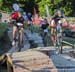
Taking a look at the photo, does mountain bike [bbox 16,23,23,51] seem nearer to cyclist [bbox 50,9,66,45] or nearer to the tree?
cyclist [bbox 50,9,66,45]

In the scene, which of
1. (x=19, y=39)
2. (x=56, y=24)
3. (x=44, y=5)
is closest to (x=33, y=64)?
(x=19, y=39)

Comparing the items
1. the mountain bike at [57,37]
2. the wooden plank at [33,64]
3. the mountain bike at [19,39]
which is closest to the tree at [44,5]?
the mountain bike at [57,37]

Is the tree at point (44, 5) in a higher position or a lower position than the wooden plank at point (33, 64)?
lower

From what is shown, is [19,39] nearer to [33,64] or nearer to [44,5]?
[33,64]

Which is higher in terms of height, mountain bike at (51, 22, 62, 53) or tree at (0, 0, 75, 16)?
mountain bike at (51, 22, 62, 53)

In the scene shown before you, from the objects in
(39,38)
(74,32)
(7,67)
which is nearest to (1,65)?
(7,67)

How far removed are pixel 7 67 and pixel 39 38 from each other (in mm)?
10093

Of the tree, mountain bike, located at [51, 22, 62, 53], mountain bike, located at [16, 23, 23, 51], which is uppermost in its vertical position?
mountain bike, located at [16, 23, 23, 51]

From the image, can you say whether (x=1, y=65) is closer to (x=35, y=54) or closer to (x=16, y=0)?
(x=35, y=54)

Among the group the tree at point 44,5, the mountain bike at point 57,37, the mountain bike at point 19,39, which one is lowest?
the tree at point 44,5

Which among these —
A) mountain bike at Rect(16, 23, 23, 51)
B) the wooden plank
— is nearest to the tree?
mountain bike at Rect(16, 23, 23, 51)

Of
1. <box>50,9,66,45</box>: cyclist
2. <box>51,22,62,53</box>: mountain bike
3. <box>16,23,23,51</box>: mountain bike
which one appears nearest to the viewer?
<box>16,23,23,51</box>: mountain bike

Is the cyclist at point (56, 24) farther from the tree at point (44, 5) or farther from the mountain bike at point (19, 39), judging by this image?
the tree at point (44, 5)

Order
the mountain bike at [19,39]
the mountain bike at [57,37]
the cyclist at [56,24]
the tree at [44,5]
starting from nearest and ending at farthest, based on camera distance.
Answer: the mountain bike at [19,39] → the cyclist at [56,24] → the mountain bike at [57,37] → the tree at [44,5]
